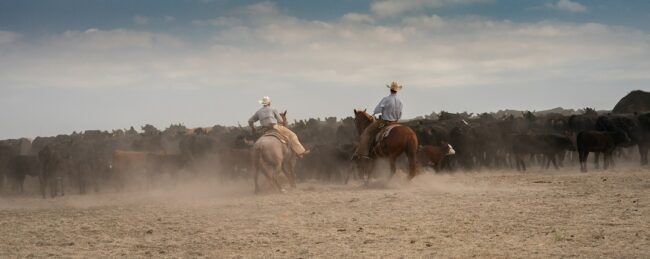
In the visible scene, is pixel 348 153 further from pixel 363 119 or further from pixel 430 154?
pixel 363 119

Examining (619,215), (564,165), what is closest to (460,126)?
(564,165)

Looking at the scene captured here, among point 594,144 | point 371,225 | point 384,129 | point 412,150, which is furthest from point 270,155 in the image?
point 594,144

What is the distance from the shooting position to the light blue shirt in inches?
666

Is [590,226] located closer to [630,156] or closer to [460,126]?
[460,126]

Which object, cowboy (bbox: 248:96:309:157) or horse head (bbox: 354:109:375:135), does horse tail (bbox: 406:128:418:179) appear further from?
cowboy (bbox: 248:96:309:157)

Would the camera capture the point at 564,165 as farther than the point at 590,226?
Yes

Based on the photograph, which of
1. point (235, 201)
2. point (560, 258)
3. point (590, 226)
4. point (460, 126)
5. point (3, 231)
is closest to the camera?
point (560, 258)

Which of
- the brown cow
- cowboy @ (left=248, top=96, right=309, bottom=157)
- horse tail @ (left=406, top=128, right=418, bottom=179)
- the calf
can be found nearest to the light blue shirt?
horse tail @ (left=406, top=128, right=418, bottom=179)

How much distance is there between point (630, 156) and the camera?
25.1 meters

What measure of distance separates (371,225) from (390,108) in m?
6.96

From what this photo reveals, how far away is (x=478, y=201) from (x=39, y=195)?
18.0 meters

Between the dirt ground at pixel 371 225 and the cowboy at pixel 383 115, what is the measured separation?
6.95 ft

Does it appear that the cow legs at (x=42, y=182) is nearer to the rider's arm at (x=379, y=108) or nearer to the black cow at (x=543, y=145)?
the rider's arm at (x=379, y=108)

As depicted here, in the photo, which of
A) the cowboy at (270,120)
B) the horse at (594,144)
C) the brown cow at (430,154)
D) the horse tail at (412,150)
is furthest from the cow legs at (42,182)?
the horse at (594,144)
